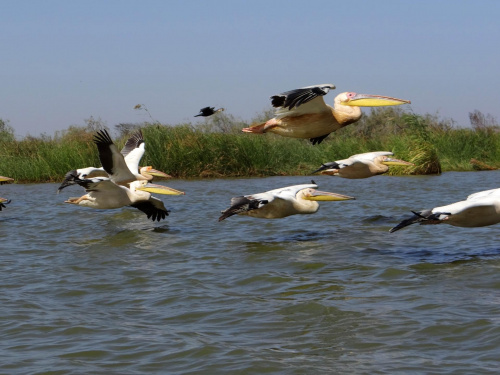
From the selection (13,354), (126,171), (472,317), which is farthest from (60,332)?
(126,171)

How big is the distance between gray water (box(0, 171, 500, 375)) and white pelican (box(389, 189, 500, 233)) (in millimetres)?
427

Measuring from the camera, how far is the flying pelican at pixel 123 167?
10.6 meters

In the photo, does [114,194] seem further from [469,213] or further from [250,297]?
[469,213]

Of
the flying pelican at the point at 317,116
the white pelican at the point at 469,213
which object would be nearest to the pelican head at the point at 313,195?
the flying pelican at the point at 317,116

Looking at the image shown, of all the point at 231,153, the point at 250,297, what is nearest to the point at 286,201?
the point at 250,297

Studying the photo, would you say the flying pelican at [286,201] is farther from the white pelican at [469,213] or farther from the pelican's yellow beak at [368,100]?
the white pelican at [469,213]

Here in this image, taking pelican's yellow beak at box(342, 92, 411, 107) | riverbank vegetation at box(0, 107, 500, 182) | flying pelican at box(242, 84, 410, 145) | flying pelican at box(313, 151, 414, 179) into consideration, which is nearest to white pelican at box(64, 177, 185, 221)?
flying pelican at box(313, 151, 414, 179)

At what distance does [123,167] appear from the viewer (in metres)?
11.2

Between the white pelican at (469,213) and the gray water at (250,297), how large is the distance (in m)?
0.43

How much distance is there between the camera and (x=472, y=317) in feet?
16.7

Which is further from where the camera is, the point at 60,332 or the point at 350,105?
the point at 350,105

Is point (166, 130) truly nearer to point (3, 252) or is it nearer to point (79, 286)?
point (3, 252)

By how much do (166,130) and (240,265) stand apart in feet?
43.5

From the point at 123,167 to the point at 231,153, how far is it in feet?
30.2
